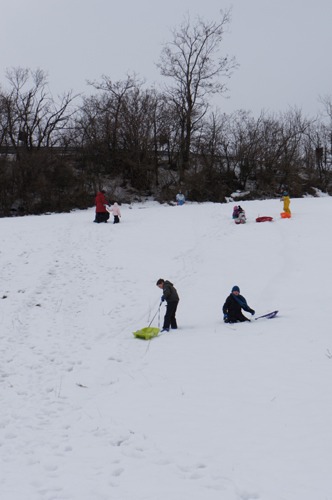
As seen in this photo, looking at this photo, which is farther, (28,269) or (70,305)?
(28,269)

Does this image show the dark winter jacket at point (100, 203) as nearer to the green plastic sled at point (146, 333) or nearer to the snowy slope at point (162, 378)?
the snowy slope at point (162, 378)

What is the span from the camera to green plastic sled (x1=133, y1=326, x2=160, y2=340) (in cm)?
1093

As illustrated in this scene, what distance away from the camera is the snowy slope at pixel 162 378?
5.65 metres

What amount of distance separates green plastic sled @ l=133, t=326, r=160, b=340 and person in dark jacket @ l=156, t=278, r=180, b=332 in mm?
496

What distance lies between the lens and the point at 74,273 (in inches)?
645

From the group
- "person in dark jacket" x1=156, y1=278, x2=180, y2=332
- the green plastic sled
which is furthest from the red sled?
the green plastic sled

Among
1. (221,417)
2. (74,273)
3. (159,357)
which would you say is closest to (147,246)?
(74,273)

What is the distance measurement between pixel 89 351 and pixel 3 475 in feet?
15.3

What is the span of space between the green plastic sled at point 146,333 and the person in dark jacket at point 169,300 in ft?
1.63

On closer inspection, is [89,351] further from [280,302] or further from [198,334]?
[280,302]

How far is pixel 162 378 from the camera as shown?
Result: 8.61 m

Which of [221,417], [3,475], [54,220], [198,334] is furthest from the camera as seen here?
[54,220]

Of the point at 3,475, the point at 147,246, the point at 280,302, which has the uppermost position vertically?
the point at 147,246

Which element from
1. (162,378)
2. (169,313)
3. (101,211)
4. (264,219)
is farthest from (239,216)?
(162,378)
